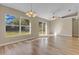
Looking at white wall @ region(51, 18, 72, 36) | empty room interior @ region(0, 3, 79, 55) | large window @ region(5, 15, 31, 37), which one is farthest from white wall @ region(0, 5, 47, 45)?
white wall @ region(51, 18, 72, 36)

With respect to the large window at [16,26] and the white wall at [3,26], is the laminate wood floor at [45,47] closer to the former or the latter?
the white wall at [3,26]

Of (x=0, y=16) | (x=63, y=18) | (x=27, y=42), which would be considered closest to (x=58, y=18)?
(x=63, y=18)

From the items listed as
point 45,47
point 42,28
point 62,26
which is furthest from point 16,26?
point 62,26

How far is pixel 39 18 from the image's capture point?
4.02m

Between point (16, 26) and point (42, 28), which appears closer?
point (16, 26)

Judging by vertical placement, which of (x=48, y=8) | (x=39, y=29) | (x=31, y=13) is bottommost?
(x=39, y=29)

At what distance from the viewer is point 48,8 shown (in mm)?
3801

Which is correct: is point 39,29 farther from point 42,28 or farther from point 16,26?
point 16,26

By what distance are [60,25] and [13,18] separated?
1.34 metres

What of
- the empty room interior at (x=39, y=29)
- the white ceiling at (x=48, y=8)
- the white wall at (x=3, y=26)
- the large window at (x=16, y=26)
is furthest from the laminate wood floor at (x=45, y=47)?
the white ceiling at (x=48, y=8)

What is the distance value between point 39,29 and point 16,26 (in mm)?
650

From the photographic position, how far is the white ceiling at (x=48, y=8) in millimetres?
3611

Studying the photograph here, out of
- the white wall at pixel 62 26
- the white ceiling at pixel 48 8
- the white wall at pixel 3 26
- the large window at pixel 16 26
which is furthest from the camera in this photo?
the white wall at pixel 62 26

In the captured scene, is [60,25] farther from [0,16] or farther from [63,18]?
[0,16]
